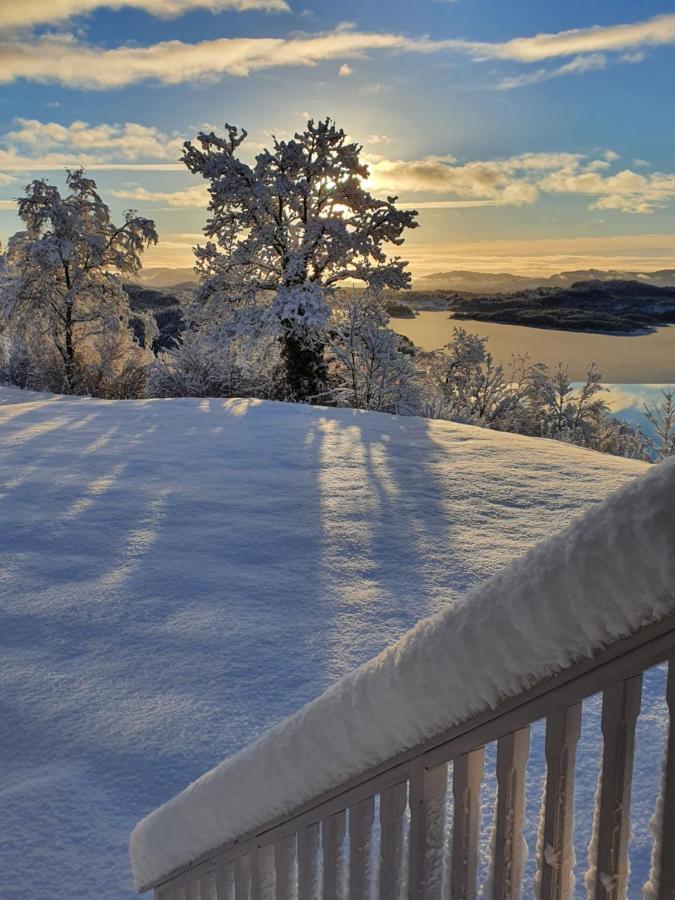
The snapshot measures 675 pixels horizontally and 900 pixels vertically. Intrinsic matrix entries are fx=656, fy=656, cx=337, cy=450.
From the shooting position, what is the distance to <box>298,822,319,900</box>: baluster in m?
1.09

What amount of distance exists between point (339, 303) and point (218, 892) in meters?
16.2

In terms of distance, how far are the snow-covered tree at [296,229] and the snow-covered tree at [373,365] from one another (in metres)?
0.83

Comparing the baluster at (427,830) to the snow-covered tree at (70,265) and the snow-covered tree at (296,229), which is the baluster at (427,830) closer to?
the snow-covered tree at (296,229)

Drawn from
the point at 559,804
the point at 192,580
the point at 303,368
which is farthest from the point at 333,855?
the point at 303,368

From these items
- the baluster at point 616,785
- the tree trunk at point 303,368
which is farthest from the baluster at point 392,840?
the tree trunk at point 303,368

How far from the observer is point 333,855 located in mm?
1082

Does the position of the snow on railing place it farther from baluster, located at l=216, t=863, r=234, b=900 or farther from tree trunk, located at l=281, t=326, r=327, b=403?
tree trunk, located at l=281, t=326, r=327, b=403

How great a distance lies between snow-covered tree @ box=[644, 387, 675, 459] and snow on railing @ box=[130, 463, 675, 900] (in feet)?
38.9

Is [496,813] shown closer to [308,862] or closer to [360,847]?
[360,847]

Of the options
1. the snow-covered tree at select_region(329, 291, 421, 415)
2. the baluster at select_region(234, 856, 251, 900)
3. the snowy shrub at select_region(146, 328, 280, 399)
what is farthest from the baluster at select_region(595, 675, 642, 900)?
the snowy shrub at select_region(146, 328, 280, 399)

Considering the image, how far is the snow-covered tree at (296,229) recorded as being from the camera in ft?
53.8

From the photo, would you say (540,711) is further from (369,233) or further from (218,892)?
(369,233)

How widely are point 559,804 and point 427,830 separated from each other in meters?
0.21

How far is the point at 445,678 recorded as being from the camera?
2.66 feet
